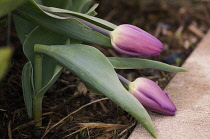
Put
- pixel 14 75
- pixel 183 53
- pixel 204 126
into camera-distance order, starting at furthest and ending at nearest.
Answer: pixel 183 53
pixel 14 75
pixel 204 126

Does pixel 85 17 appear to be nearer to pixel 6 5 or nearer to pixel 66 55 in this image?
pixel 66 55

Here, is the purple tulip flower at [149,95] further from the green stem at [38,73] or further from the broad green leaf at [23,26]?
the broad green leaf at [23,26]

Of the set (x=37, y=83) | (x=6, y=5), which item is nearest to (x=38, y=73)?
(x=37, y=83)

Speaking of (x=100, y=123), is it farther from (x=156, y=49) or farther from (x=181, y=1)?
(x=181, y=1)

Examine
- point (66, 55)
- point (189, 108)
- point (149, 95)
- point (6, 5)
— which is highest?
point (6, 5)

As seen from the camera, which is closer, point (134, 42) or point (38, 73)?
point (134, 42)

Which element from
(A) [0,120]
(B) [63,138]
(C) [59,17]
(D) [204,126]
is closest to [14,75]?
(A) [0,120]
